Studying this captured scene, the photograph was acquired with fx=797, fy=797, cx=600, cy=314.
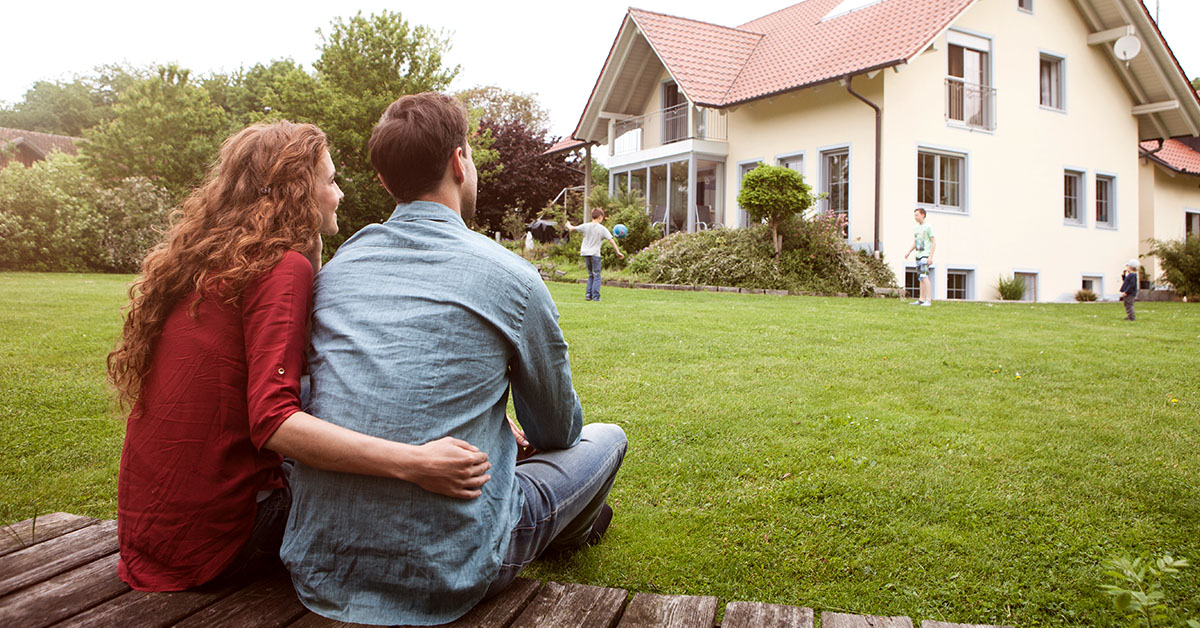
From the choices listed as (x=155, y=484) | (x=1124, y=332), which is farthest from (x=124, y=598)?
(x=1124, y=332)

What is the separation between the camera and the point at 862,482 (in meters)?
3.49

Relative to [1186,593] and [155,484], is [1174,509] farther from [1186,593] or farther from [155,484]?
[155,484]

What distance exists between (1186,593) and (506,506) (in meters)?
2.17

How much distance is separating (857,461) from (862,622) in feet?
6.63

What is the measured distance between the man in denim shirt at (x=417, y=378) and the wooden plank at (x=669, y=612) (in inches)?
13.0

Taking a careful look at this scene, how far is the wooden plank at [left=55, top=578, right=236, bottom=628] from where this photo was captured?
5.74 ft

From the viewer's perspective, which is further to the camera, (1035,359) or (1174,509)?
(1035,359)

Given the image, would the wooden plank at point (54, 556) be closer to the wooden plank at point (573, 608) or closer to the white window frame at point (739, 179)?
the wooden plank at point (573, 608)

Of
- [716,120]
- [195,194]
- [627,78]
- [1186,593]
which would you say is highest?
[627,78]

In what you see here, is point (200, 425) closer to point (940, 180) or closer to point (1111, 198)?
point (940, 180)

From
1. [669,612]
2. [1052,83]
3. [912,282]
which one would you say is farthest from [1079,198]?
[669,612]

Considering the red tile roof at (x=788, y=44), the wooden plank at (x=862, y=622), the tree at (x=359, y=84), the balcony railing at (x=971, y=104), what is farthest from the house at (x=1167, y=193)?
the wooden plank at (x=862, y=622)

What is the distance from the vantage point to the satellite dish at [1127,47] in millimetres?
18359

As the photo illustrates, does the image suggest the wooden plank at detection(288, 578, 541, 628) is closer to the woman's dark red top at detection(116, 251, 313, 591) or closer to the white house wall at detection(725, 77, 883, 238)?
the woman's dark red top at detection(116, 251, 313, 591)
